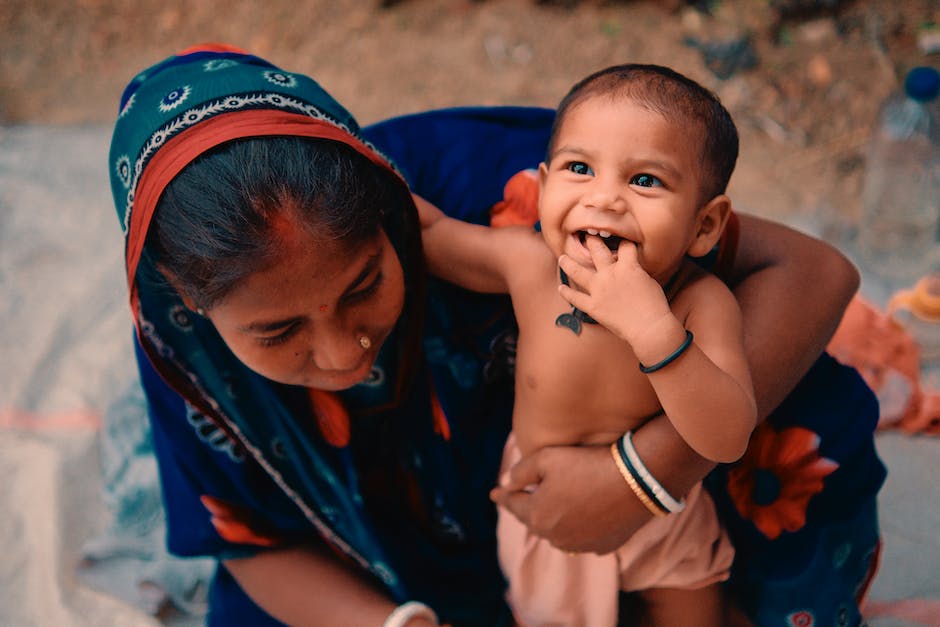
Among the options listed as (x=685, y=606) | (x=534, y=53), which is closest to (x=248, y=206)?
(x=685, y=606)

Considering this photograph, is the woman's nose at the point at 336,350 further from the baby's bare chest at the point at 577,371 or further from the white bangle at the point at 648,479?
the white bangle at the point at 648,479

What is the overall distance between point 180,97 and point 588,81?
1.97 feet

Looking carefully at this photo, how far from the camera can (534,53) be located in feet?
13.7

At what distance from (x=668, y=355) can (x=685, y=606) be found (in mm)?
689

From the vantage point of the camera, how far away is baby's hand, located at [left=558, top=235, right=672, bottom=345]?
112cm

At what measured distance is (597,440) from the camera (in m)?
1.49

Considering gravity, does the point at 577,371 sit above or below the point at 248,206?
below

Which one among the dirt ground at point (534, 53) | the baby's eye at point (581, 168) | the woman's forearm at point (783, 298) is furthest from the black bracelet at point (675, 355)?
the dirt ground at point (534, 53)

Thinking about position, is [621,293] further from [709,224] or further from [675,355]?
[709,224]

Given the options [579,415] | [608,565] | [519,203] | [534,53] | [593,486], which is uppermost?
[534,53]

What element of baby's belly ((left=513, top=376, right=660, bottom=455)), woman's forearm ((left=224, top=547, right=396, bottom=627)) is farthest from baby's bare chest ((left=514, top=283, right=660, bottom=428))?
woman's forearm ((left=224, top=547, right=396, bottom=627))

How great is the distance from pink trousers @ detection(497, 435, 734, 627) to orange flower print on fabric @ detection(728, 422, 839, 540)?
81mm

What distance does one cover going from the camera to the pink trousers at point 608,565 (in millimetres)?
1549

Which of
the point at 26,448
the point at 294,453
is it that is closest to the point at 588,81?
the point at 294,453
